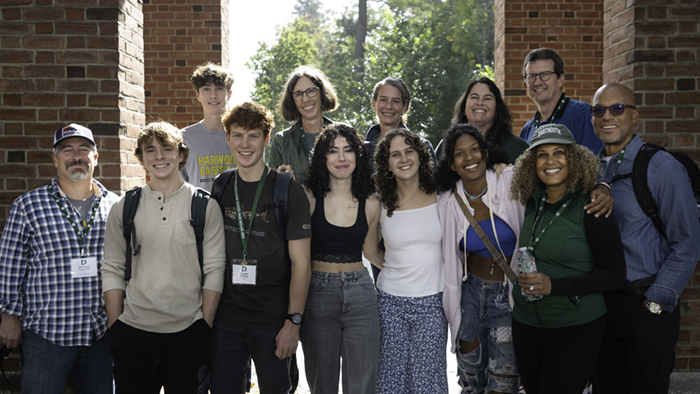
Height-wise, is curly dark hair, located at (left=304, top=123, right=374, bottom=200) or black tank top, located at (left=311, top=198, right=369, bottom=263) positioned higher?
curly dark hair, located at (left=304, top=123, right=374, bottom=200)

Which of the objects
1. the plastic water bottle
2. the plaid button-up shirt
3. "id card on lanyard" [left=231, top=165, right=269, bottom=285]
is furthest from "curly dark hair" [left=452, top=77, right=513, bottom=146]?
the plaid button-up shirt

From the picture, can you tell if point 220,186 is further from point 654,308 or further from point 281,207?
point 654,308

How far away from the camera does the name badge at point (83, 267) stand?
10.2ft

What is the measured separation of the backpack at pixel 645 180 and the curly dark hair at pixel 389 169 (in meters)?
1.09

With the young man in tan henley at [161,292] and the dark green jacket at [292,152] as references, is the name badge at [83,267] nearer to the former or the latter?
the young man in tan henley at [161,292]

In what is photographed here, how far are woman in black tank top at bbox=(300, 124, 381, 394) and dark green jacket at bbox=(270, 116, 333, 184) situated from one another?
55 cm

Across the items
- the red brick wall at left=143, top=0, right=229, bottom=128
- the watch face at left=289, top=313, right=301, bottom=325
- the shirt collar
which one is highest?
the red brick wall at left=143, top=0, right=229, bottom=128

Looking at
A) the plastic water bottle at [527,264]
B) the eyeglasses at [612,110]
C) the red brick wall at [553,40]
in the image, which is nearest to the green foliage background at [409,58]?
the red brick wall at [553,40]

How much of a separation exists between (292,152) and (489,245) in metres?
1.62

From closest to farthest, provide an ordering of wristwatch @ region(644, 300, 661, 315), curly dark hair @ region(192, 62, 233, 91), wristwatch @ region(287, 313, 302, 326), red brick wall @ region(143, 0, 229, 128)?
wristwatch @ region(644, 300, 661, 315), wristwatch @ region(287, 313, 302, 326), curly dark hair @ region(192, 62, 233, 91), red brick wall @ region(143, 0, 229, 128)

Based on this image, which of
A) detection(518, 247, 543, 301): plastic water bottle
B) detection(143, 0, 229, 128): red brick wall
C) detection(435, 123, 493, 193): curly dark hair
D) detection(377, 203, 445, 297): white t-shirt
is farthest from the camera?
detection(143, 0, 229, 128): red brick wall

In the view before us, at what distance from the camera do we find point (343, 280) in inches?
123

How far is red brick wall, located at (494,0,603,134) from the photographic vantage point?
21.2ft

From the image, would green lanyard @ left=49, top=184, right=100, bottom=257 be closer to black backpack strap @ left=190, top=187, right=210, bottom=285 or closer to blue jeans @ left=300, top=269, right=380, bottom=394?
black backpack strap @ left=190, top=187, right=210, bottom=285
